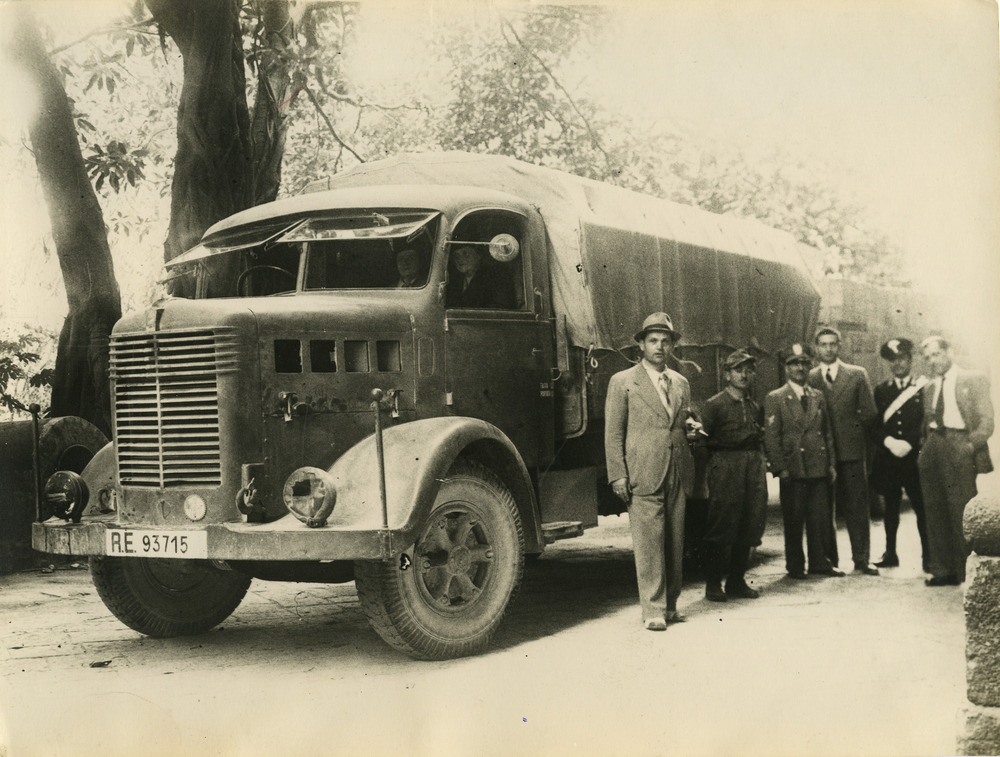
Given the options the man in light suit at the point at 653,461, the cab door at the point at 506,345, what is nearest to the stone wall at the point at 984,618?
the man in light suit at the point at 653,461

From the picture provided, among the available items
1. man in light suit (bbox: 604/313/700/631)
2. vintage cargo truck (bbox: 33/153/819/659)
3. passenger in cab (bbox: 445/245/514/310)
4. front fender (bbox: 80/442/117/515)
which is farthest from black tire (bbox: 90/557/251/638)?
man in light suit (bbox: 604/313/700/631)

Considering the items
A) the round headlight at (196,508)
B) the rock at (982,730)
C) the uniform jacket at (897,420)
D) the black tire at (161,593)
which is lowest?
the rock at (982,730)

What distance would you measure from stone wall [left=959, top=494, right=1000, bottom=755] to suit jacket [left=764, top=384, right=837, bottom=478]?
123 inches

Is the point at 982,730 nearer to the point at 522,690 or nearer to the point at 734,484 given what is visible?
the point at 522,690

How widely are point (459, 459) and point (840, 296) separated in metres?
4.59

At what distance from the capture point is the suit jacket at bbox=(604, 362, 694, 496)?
648cm

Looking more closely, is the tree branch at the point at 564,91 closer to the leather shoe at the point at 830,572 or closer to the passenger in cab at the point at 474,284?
the passenger in cab at the point at 474,284

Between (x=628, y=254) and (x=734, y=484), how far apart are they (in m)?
1.68

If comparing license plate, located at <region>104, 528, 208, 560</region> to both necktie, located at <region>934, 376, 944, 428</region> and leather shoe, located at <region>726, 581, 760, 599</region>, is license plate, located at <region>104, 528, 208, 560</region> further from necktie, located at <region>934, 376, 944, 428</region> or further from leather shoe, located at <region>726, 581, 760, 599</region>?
necktie, located at <region>934, 376, 944, 428</region>

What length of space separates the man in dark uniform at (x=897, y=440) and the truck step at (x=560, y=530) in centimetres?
213

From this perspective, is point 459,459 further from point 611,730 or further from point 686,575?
point 686,575

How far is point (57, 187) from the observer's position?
716 centimetres

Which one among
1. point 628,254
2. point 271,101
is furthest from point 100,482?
point 628,254

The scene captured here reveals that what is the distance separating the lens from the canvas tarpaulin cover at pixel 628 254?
6.93m
